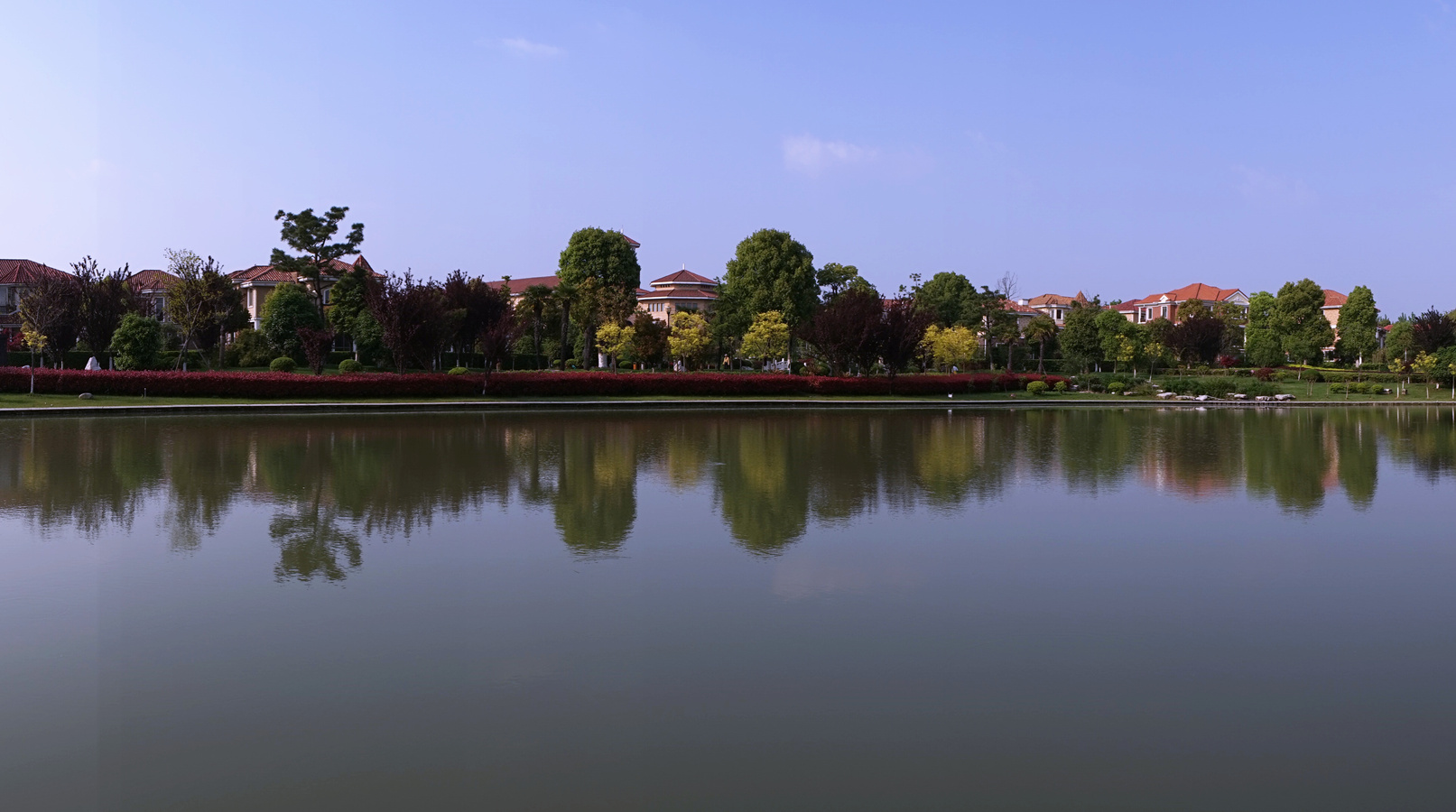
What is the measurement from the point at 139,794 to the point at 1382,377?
66928 mm

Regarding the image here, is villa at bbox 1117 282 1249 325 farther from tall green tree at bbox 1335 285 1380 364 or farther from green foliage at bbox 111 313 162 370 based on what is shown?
green foliage at bbox 111 313 162 370

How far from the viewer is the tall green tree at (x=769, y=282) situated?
5634 centimetres

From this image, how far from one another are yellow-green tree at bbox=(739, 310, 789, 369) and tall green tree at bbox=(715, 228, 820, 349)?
239 centimetres

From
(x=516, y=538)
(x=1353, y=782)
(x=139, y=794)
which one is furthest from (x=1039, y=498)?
(x=139, y=794)

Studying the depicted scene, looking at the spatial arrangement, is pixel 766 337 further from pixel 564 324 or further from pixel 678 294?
pixel 678 294

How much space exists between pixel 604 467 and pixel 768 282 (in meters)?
40.3

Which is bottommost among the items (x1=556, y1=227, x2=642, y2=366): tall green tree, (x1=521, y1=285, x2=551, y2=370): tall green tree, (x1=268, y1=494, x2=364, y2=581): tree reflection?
(x1=268, y1=494, x2=364, y2=581): tree reflection

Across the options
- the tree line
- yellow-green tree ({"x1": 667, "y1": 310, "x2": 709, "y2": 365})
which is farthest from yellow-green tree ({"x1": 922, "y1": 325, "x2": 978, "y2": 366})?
yellow-green tree ({"x1": 667, "y1": 310, "x2": 709, "y2": 365})

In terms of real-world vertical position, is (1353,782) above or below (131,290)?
below

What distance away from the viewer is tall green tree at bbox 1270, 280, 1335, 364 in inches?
2741

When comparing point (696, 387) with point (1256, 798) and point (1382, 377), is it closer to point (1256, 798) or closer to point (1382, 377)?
point (1256, 798)

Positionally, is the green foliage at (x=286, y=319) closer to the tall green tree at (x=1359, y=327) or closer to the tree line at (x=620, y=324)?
the tree line at (x=620, y=324)

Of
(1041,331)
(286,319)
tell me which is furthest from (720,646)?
(1041,331)

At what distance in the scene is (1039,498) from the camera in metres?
14.0
